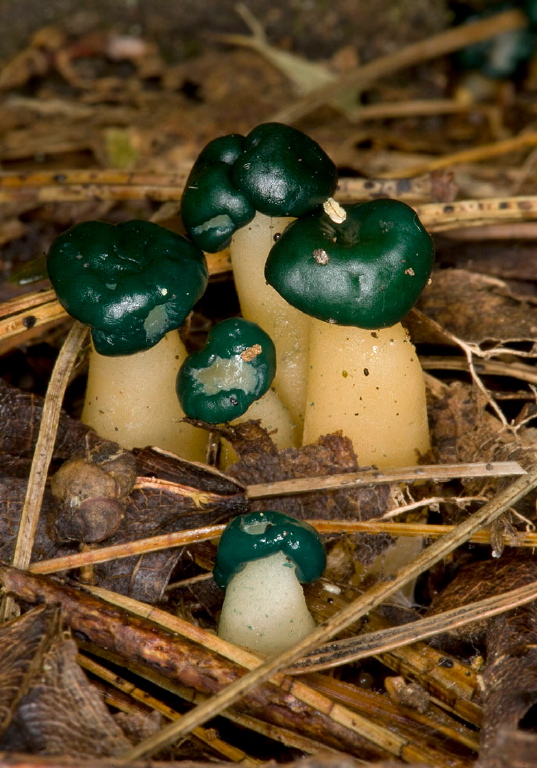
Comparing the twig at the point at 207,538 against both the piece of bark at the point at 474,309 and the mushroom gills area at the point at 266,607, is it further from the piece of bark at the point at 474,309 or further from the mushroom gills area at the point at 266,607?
the piece of bark at the point at 474,309

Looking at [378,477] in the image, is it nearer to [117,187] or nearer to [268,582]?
[268,582]

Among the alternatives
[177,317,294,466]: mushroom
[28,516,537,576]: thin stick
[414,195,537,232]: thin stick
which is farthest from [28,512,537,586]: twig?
[414,195,537,232]: thin stick

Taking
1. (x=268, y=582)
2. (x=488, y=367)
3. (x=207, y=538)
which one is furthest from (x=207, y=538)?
(x=488, y=367)

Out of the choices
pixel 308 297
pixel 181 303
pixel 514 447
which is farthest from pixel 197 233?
pixel 514 447

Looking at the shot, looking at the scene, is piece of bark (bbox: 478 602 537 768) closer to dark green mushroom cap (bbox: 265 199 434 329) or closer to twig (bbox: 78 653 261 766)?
twig (bbox: 78 653 261 766)

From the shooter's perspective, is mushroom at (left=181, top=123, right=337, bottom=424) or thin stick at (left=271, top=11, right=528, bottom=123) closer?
mushroom at (left=181, top=123, right=337, bottom=424)

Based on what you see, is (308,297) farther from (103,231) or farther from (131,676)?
(131,676)

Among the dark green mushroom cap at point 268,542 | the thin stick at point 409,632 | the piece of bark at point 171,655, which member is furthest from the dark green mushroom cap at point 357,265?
the piece of bark at point 171,655
